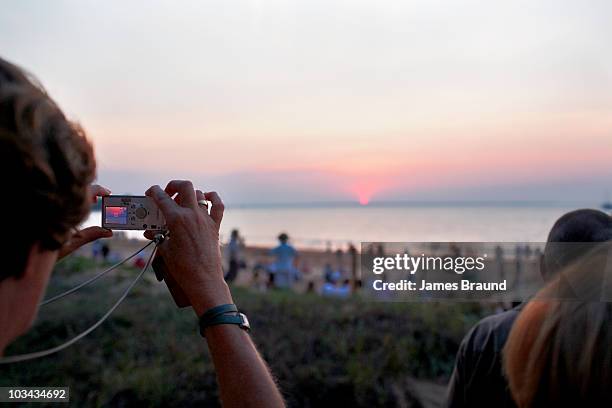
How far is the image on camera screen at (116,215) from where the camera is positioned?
1648 millimetres

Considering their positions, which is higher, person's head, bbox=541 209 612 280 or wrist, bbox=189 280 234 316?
person's head, bbox=541 209 612 280

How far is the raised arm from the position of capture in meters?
1.20

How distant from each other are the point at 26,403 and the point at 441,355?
13.0 feet

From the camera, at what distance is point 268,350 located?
5.72 meters

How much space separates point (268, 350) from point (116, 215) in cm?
429

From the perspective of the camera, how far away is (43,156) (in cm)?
94

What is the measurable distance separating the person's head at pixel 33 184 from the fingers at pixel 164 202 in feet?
1.03

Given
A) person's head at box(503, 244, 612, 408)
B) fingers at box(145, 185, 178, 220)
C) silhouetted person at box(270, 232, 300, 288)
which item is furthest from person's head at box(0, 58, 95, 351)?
silhouetted person at box(270, 232, 300, 288)

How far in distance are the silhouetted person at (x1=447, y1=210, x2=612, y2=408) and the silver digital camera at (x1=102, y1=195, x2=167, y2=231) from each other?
4.62 ft

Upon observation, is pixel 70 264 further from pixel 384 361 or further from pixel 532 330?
pixel 532 330

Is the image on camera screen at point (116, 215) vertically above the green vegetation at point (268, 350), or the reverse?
the image on camera screen at point (116, 215)

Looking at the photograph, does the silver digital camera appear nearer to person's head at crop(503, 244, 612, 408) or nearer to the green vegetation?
person's head at crop(503, 244, 612, 408)

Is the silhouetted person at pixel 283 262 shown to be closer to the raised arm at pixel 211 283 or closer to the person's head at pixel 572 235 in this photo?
the person's head at pixel 572 235

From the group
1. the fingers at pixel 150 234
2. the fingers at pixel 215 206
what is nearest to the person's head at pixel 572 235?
the fingers at pixel 215 206
